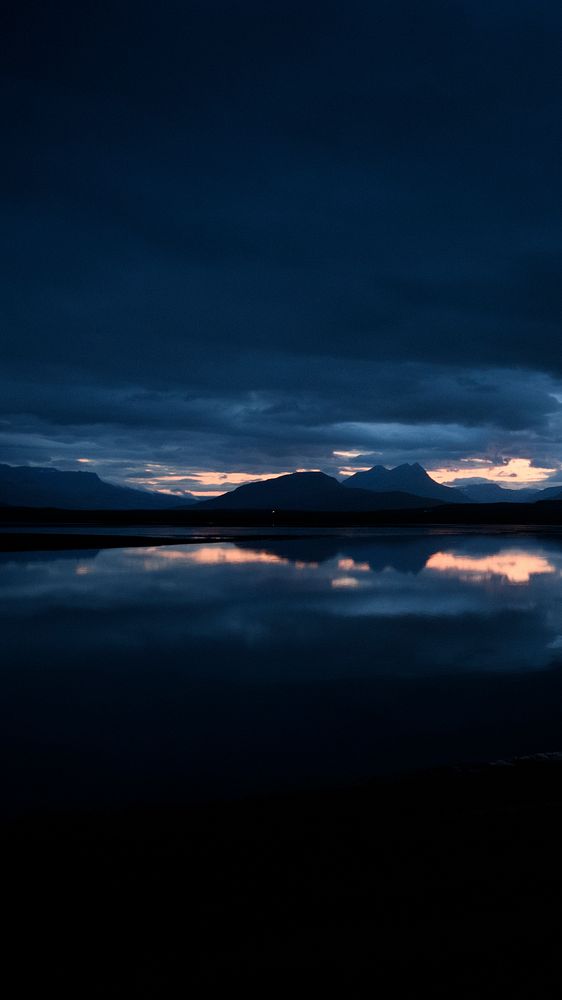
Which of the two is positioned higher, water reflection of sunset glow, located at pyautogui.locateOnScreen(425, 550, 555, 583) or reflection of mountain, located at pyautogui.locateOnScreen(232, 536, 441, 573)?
reflection of mountain, located at pyautogui.locateOnScreen(232, 536, 441, 573)

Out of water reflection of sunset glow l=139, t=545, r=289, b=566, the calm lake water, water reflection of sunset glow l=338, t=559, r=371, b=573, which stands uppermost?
water reflection of sunset glow l=139, t=545, r=289, b=566

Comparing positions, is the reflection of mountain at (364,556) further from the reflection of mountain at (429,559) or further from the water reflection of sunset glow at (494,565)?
the water reflection of sunset glow at (494,565)

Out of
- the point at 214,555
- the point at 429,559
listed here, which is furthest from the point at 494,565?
the point at 214,555

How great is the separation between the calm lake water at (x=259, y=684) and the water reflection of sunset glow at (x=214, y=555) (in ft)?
40.6

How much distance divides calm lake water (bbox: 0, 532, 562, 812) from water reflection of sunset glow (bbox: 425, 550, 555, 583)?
3983mm

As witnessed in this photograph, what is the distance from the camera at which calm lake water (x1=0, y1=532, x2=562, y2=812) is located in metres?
8.08

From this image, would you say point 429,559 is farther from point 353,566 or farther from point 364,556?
point 353,566

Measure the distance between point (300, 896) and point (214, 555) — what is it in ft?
132

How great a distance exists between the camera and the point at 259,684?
12.2 m

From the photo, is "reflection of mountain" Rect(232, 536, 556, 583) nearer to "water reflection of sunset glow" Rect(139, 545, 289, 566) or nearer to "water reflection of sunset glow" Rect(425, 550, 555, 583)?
"water reflection of sunset glow" Rect(425, 550, 555, 583)

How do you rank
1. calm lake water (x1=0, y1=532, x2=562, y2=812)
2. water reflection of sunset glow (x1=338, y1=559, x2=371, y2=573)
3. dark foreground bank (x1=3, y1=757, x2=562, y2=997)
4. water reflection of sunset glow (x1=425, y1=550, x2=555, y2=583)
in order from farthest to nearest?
water reflection of sunset glow (x1=338, y1=559, x2=371, y2=573)
water reflection of sunset glow (x1=425, y1=550, x2=555, y2=583)
calm lake water (x1=0, y1=532, x2=562, y2=812)
dark foreground bank (x1=3, y1=757, x2=562, y2=997)

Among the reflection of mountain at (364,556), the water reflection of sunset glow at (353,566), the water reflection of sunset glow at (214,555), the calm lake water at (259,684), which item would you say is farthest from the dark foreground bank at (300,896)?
the water reflection of sunset glow at (214,555)

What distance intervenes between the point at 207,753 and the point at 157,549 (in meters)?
42.3

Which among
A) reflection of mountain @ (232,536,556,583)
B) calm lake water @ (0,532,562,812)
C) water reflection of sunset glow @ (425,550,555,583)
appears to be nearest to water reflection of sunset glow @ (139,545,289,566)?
reflection of mountain @ (232,536,556,583)
